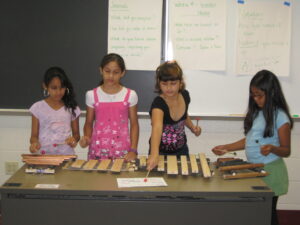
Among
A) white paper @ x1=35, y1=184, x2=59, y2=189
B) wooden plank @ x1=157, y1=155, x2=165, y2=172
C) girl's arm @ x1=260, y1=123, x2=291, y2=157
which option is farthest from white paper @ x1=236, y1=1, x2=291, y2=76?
white paper @ x1=35, y1=184, x2=59, y2=189

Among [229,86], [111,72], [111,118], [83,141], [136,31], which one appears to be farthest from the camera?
[229,86]

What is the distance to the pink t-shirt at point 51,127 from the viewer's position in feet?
9.82

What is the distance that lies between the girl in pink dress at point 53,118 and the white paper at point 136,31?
2.48ft

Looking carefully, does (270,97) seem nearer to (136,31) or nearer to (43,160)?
(136,31)

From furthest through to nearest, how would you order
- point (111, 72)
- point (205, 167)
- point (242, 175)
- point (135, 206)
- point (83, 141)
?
1. point (111, 72)
2. point (83, 141)
3. point (205, 167)
4. point (242, 175)
5. point (135, 206)

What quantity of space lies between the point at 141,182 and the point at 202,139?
1.84 meters

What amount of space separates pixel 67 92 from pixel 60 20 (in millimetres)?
897

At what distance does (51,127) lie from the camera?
2.99 metres

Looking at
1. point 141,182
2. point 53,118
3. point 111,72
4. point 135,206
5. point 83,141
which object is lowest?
point 135,206

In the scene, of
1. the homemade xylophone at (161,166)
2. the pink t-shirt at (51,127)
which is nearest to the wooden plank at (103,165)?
the homemade xylophone at (161,166)

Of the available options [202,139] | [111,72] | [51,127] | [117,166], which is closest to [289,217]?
[202,139]

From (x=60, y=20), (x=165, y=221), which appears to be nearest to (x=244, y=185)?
(x=165, y=221)

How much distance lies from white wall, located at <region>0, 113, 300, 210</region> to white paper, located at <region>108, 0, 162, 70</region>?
2.21 feet

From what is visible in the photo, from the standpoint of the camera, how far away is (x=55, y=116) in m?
3.00
